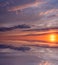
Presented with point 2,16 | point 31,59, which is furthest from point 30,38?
point 2,16

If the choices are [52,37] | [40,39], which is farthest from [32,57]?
[52,37]

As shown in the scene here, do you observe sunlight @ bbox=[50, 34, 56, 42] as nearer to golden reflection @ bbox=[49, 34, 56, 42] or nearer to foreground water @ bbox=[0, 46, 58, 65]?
golden reflection @ bbox=[49, 34, 56, 42]

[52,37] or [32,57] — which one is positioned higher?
[52,37]

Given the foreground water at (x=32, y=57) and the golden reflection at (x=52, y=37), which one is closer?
the foreground water at (x=32, y=57)

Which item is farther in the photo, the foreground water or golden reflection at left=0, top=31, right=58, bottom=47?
golden reflection at left=0, top=31, right=58, bottom=47

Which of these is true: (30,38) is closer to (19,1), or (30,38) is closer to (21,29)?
(21,29)

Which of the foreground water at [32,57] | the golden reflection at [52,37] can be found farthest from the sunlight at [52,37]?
the foreground water at [32,57]

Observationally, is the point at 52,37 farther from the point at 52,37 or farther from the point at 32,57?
the point at 32,57

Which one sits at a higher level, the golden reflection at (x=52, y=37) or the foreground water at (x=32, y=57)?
the golden reflection at (x=52, y=37)

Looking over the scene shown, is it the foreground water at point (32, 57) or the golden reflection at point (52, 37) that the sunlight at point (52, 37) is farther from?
the foreground water at point (32, 57)

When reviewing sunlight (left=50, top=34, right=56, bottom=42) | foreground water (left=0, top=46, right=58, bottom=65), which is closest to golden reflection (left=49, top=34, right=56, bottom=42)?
sunlight (left=50, top=34, right=56, bottom=42)

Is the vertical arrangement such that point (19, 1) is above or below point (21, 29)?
above

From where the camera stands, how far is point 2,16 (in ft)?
10.6

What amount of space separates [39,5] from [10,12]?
409 mm
